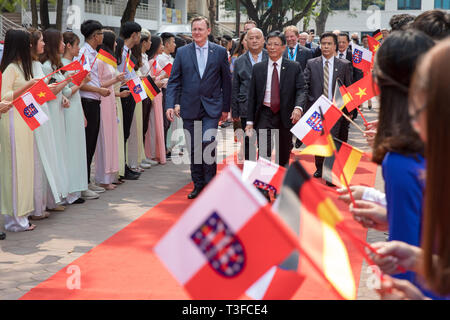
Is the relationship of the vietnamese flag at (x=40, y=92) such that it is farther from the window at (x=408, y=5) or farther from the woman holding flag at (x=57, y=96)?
the window at (x=408, y=5)

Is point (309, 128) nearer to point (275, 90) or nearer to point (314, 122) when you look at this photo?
point (314, 122)

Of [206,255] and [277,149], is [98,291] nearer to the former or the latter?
[206,255]

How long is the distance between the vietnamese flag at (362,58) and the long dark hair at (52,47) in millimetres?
5895

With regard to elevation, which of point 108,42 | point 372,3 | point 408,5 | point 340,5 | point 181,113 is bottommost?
point 181,113

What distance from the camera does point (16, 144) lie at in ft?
21.9

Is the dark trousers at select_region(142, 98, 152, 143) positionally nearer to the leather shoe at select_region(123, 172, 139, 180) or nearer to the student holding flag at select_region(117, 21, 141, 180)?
the student holding flag at select_region(117, 21, 141, 180)

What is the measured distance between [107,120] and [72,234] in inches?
103

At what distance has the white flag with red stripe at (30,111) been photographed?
6.37 meters

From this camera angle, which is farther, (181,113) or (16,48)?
(181,113)

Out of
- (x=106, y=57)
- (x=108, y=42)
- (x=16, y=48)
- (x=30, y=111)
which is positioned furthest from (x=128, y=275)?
(x=108, y=42)

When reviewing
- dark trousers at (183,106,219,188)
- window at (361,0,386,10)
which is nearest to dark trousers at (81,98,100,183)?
dark trousers at (183,106,219,188)

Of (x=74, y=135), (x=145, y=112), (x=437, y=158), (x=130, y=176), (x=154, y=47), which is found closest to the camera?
(x=437, y=158)

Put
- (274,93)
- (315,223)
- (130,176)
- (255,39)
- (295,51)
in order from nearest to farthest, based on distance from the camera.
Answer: (315,223)
(274,93)
(255,39)
(130,176)
(295,51)
